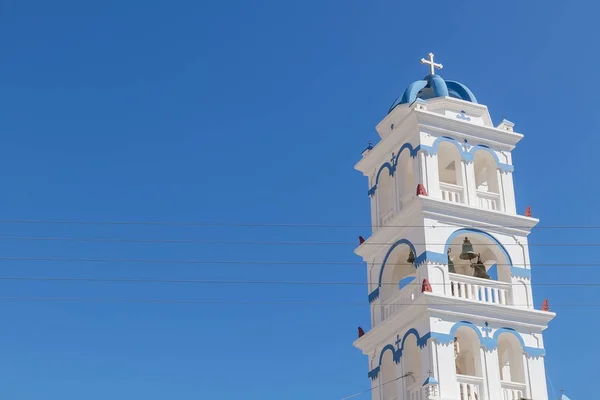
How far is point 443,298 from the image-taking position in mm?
33156

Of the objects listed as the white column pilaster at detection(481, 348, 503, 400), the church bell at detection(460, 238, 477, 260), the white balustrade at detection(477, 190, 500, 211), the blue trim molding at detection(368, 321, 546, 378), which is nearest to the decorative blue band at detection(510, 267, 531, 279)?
the church bell at detection(460, 238, 477, 260)

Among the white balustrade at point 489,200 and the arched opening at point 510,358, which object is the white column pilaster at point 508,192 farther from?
the arched opening at point 510,358

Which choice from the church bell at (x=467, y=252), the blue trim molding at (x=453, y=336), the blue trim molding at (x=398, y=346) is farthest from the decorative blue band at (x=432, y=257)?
the blue trim molding at (x=398, y=346)

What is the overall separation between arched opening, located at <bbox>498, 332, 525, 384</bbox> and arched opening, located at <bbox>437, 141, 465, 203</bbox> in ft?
13.9

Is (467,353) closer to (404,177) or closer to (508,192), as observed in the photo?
(508,192)

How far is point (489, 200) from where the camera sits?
36281 millimetres

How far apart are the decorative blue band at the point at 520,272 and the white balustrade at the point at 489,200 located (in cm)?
206

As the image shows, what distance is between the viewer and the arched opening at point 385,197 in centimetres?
3664

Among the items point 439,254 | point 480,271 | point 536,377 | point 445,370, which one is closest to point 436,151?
point 439,254

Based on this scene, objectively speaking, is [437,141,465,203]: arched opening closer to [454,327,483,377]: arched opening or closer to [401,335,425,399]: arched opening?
[454,327,483,377]: arched opening

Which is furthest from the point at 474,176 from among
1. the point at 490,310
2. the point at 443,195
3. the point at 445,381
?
the point at 445,381

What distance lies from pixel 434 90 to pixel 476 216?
4.61 metres

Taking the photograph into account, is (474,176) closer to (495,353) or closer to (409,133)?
(409,133)

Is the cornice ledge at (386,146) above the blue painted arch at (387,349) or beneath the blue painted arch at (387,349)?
above
